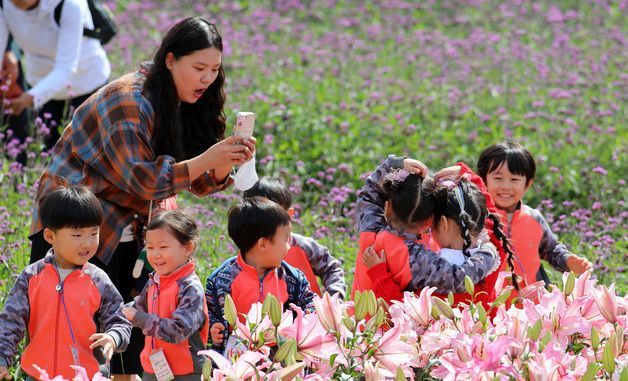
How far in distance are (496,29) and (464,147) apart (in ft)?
14.0

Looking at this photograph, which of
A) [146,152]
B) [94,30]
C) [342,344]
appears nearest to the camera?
[342,344]

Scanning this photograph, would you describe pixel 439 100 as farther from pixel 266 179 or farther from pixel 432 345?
pixel 432 345

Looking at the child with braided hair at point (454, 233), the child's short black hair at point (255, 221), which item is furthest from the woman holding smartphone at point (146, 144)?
the child with braided hair at point (454, 233)

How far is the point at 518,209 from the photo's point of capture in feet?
15.9

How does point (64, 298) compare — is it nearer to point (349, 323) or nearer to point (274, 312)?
point (274, 312)

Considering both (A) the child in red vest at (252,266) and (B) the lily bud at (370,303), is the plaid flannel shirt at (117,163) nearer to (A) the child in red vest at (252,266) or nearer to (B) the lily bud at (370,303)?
(A) the child in red vest at (252,266)

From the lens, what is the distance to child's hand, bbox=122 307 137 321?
143 inches

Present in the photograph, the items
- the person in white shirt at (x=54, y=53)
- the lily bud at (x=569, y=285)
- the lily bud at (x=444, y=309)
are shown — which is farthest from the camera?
the person in white shirt at (x=54, y=53)

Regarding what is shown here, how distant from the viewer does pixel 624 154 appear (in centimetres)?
723

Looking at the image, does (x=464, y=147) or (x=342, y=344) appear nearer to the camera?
(x=342, y=344)

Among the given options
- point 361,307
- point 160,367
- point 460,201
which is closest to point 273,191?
point 460,201

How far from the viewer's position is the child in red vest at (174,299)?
373 cm

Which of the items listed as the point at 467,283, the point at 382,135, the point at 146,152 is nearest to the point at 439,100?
the point at 382,135

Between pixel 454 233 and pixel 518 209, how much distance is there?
0.91 m
